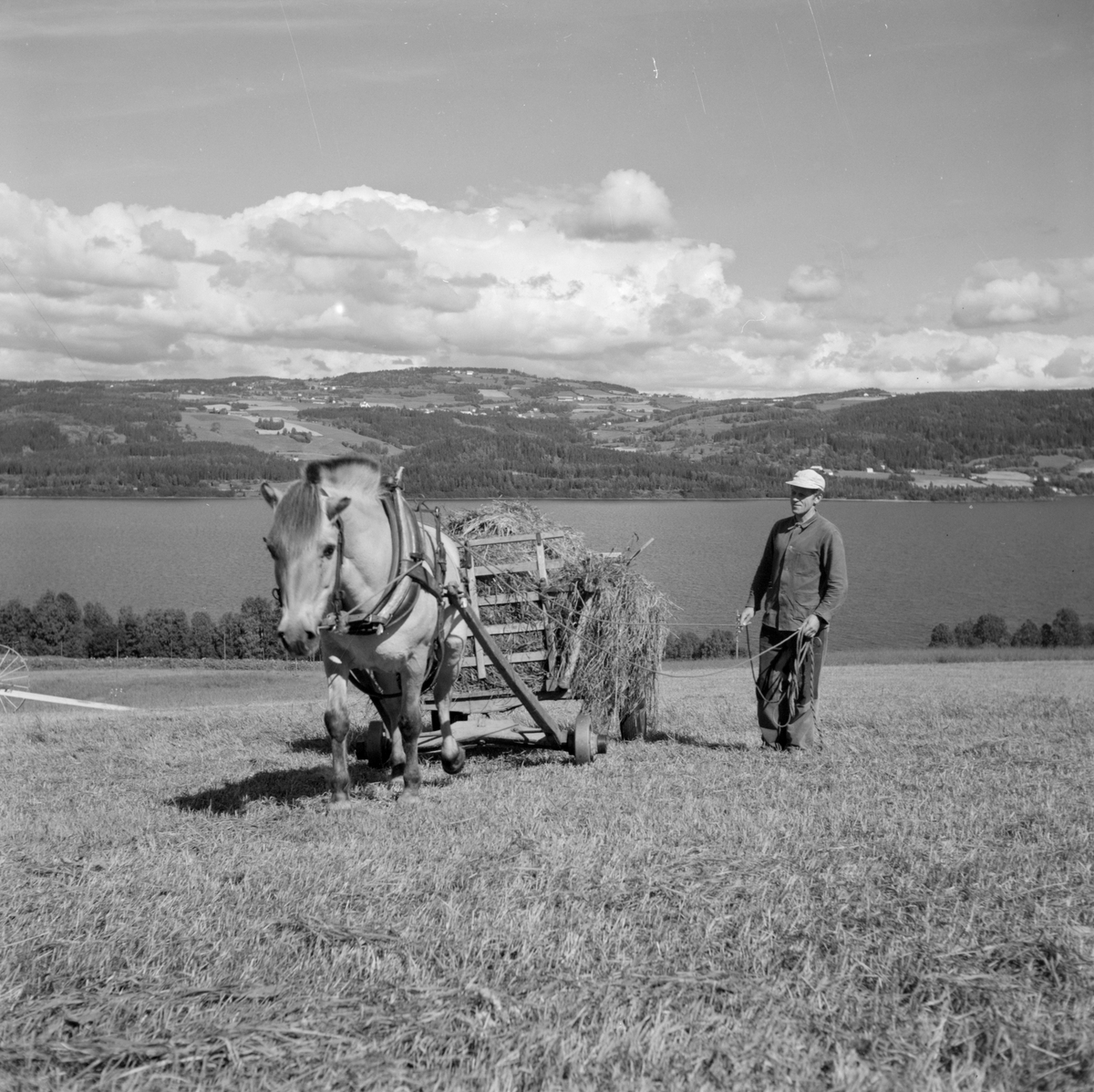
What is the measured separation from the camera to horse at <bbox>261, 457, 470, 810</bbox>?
21.6ft

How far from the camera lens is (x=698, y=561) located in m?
90.3

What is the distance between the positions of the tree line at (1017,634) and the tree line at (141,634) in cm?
4133

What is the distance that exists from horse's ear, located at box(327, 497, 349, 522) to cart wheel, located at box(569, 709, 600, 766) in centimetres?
390

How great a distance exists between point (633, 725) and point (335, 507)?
5.81 metres

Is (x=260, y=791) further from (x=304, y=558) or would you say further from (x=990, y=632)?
(x=990, y=632)

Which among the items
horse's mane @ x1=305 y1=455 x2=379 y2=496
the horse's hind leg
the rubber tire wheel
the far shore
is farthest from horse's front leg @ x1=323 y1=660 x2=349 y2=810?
the far shore

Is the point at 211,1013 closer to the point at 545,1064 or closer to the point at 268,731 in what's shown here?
the point at 545,1064

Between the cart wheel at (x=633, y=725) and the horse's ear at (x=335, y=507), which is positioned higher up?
the horse's ear at (x=335, y=507)

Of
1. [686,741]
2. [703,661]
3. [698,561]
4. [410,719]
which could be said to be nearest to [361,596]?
[410,719]

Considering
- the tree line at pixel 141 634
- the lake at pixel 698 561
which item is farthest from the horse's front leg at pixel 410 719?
the tree line at pixel 141 634

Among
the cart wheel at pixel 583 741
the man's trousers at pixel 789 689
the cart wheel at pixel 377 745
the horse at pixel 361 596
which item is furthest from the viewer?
the man's trousers at pixel 789 689

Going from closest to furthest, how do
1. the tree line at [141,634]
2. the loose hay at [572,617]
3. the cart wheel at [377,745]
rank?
the cart wheel at [377,745] → the loose hay at [572,617] → the tree line at [141,634]

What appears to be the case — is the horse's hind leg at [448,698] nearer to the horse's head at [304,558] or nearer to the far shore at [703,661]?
the horse's head at [304,558]

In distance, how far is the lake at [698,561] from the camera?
76312 millimetres
